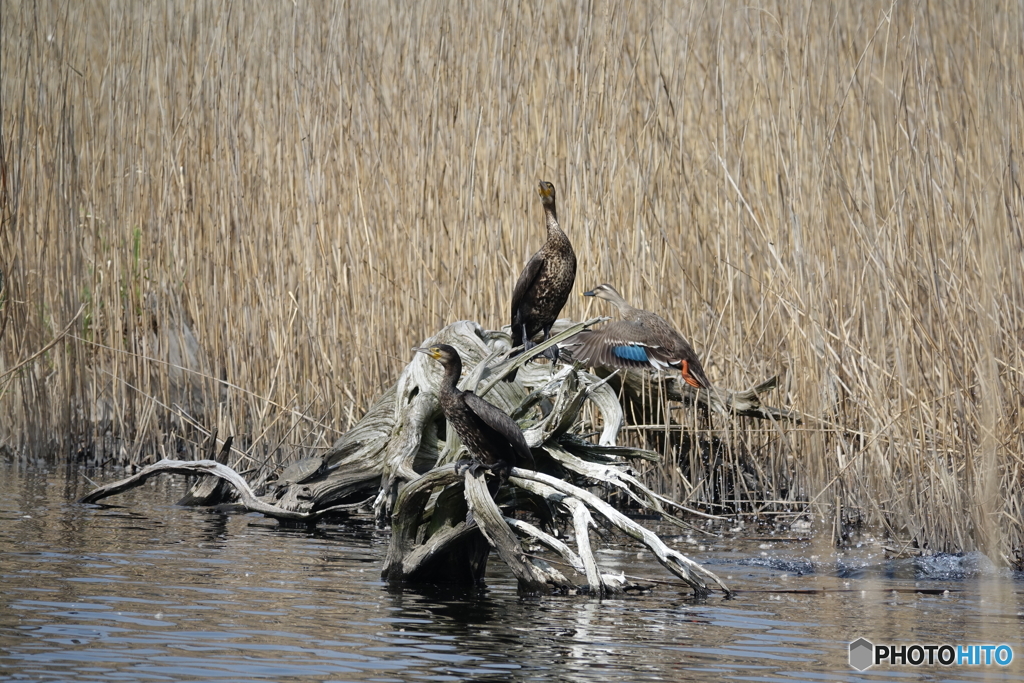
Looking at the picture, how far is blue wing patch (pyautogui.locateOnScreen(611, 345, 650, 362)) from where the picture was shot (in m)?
6.16

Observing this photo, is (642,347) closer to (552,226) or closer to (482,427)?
(552,226)

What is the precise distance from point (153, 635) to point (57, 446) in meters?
4.19

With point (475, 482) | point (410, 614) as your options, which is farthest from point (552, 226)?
point (410, 614)

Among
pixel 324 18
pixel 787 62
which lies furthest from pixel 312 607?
pixel 324 18

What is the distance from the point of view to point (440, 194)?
7.04m

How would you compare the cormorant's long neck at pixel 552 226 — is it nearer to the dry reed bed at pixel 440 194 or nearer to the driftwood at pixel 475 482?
the driftwood at pixel 475 482

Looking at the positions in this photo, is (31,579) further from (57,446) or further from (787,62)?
(787,62)

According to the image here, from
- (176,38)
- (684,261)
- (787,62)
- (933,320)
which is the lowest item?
(933,320)

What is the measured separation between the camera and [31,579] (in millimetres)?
4699

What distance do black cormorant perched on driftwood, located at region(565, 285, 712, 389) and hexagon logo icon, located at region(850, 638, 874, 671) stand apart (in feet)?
7.21

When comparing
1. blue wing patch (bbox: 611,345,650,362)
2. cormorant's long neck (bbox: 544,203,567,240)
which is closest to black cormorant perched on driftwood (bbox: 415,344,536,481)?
cormorant's long neck (bbox: 544,203,567,240)

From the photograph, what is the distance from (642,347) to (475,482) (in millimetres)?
1762

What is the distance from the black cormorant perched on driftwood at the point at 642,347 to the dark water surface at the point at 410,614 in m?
0.90

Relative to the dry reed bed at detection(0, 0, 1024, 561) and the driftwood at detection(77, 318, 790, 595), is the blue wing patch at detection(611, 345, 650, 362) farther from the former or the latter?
the dry reed bed at detection(0, 0, 1024, 561)
